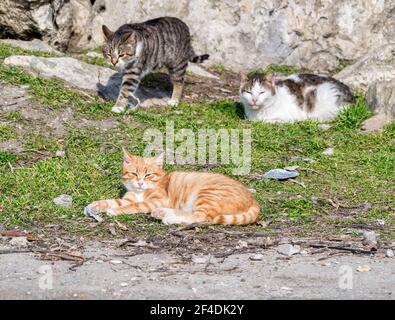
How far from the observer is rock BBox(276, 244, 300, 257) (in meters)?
6.88

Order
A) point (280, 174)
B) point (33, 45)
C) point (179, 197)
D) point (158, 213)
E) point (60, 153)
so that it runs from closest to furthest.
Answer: point (158, 213) < point (179, 197) < point (280, 174) < point (60, 153) < point (33, 45)

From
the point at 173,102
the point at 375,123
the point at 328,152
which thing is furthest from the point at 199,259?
the point at 173,102

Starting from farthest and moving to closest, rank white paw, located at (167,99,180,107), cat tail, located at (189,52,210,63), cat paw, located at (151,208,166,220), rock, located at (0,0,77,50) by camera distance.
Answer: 1. cat tail, located at (189,52,210,63)
2. rock, located at (0,0,77,50)
3. white paw, located at (167,99,180,107)
4. cat paw, located at (151,208,166,220)

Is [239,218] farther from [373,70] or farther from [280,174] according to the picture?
[373,70]

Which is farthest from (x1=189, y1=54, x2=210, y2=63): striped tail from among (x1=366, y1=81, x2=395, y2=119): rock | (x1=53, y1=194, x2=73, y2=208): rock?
(x1=53, y1=194, x2=73, y2=208): rock

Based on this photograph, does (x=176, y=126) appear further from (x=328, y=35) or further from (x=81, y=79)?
(x=328, y=35)

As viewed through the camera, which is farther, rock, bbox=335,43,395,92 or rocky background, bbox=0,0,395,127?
A: rocky background, bbox=0,0,395,127

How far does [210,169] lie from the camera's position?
9641 millimetres

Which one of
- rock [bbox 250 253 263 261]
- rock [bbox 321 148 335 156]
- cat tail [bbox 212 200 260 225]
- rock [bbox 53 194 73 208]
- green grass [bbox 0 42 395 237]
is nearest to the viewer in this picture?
rock [bbox 250 253 263 261]

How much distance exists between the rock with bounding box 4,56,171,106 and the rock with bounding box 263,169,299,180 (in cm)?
344

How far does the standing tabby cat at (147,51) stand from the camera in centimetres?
1189

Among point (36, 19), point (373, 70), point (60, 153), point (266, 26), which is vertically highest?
point (266, 26)

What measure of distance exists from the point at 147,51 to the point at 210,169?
3.17 m

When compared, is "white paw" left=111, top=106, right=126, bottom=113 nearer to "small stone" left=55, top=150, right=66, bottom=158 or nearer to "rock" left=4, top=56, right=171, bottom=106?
"rock" left=4, top=56, right=171, bottom=106
